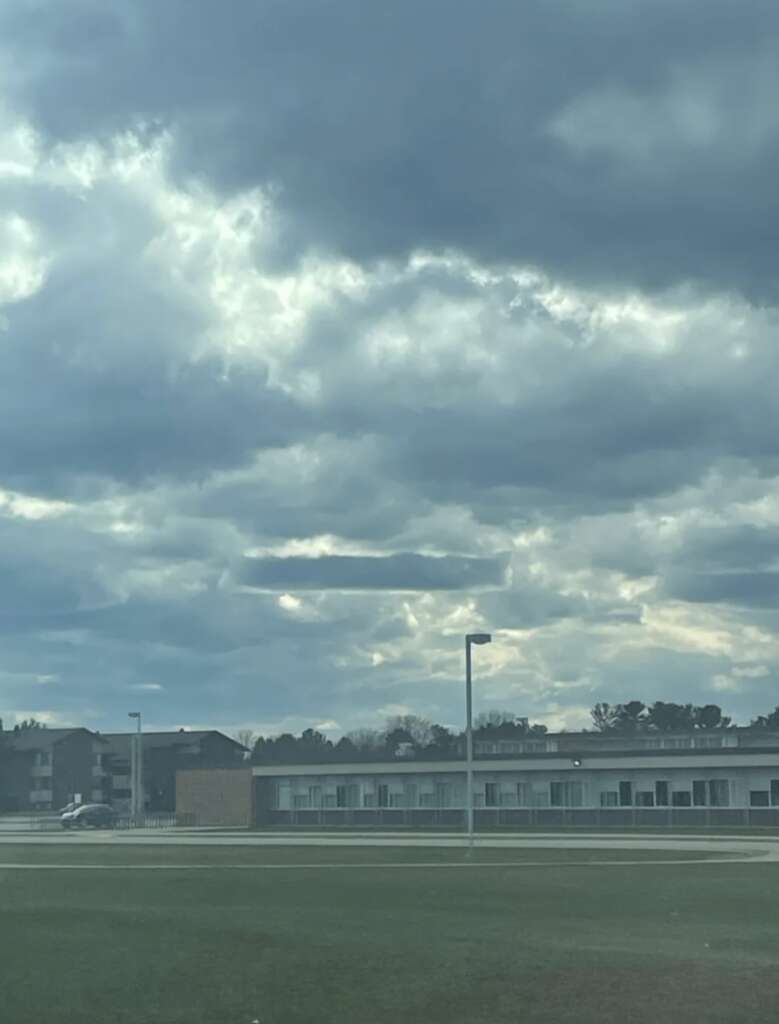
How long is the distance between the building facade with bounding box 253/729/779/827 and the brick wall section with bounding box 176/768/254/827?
1.16m

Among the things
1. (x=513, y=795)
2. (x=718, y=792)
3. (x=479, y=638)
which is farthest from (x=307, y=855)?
(x=513, y=795)

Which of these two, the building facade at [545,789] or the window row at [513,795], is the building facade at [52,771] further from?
the window row at [513,795]

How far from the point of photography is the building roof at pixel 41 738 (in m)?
162

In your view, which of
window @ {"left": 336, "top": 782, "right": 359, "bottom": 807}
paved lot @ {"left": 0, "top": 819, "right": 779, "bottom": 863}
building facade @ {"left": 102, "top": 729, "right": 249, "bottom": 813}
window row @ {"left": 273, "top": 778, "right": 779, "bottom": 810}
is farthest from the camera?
building facade @ {"left": 102, "top": 729, "right": 249, "bottom": 813}

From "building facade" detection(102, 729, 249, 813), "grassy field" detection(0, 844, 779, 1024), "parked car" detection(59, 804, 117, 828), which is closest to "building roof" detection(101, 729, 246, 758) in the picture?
"building facade" detection(102, 729, 249, 813)

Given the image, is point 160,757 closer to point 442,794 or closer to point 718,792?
point 442,794

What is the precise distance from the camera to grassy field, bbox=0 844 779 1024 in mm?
14938

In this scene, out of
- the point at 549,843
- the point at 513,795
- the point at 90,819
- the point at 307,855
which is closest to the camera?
the point at 307,855

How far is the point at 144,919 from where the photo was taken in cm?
2369

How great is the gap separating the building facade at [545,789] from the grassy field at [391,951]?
163 feet

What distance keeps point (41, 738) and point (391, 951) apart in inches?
5946

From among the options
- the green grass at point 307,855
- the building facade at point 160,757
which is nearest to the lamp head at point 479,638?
the green grass at point 307,855

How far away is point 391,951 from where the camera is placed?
19.1 m

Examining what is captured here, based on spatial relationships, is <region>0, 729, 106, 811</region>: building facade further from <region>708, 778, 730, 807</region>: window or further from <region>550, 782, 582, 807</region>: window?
<region>708, 778, 730, 807</region>: window
